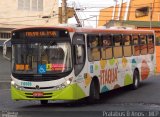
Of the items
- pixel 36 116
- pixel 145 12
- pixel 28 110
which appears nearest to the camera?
pixel 36 116

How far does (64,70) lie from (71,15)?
1343 inches

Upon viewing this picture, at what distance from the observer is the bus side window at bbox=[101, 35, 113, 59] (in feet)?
63.6

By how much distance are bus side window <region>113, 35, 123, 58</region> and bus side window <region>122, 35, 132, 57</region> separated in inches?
19.1

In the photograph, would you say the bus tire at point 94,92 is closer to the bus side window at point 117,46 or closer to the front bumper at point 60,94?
the front bumper at point 60,94

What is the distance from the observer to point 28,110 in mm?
16359

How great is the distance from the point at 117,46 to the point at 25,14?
22.5 m

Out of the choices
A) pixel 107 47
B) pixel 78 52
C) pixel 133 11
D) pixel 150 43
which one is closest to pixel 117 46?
pixel 107 47

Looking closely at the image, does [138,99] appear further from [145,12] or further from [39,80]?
[145,12]

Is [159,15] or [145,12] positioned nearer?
[159,15]

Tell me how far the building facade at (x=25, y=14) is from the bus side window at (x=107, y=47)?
21349 mm

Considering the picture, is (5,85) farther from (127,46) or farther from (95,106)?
(95,106)

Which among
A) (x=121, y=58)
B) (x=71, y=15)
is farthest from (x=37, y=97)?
(x=71, y=15)

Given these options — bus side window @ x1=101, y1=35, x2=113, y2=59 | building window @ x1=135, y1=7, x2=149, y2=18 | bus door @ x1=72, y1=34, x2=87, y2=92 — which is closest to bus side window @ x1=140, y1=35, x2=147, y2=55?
bus side window @ x1=101, y1=35, x2=113, y2=59

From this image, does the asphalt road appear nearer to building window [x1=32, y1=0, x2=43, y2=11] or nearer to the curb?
the curb
